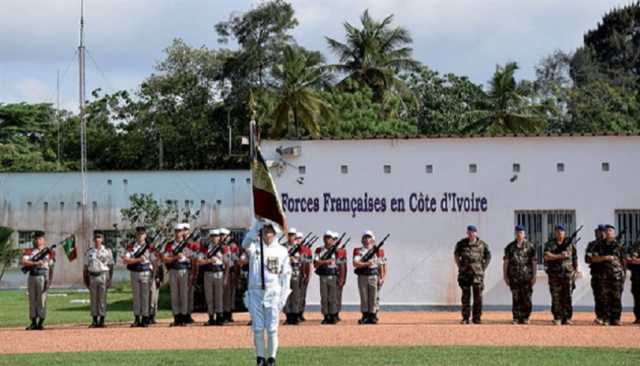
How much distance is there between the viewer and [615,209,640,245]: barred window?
25922 millimetres

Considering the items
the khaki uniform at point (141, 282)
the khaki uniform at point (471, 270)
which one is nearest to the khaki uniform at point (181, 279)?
the khaki uniform at point (141, 282)

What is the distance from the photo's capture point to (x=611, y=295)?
22734 millimetres

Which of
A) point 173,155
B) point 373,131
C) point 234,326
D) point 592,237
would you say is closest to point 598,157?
point 592,237

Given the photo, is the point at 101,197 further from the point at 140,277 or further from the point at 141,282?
the point at 141,282

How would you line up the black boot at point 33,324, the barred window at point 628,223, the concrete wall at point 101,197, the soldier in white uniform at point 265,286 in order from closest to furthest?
the soldier in white uniform at point 265,286 < the black boot at point 33,324 < the barred window at point 628,223 < the concrete wall at point 101,197

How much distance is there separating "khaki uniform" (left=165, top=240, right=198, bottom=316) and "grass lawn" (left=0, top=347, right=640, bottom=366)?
5.27 m

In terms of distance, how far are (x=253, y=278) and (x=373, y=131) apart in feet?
119

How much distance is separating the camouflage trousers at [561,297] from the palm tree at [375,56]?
3466cm

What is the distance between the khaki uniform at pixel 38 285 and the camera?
23438 millimetres

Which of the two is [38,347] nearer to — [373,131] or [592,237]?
[592,237]

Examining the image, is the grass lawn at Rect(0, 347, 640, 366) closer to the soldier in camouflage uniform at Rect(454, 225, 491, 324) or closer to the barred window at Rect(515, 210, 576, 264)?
the soldier in camouflage uniform at Rect(454, 225, 491, 324)

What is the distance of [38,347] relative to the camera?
19703mm

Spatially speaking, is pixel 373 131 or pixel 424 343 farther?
pixel 373 131

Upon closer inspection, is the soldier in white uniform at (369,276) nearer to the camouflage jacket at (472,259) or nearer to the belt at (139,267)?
the camouflage jacket at (472,259)
